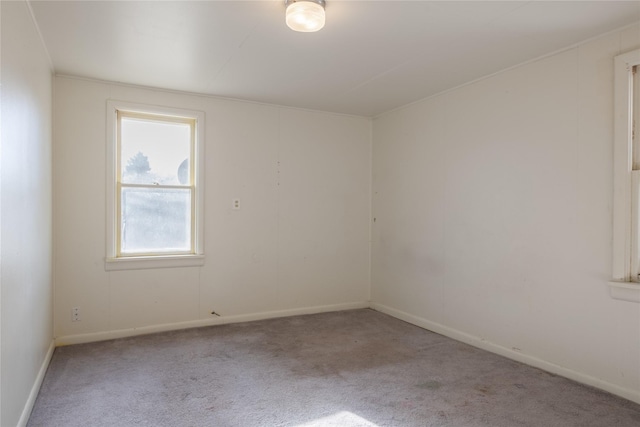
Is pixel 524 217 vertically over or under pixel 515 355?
over

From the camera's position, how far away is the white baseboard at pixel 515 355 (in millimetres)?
2521

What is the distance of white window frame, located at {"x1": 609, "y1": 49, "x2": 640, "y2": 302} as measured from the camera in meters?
2.46

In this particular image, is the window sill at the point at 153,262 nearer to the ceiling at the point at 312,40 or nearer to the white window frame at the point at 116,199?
the white window frame at the point at 116,199

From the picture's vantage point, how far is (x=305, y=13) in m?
2.14

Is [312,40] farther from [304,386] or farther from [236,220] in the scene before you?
[304,386]

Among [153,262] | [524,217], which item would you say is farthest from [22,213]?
[524,217]

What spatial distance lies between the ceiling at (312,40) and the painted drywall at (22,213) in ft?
1.20

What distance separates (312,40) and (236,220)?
214 cm

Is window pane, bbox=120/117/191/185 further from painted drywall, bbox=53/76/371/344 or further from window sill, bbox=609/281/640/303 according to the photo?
window sill, bbox=609/281/640/303

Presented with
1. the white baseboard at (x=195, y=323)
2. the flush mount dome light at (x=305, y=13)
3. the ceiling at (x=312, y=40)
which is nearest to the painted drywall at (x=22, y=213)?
the ceiling at (x=312, y=40)

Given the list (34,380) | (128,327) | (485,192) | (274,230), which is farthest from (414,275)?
(34,380)

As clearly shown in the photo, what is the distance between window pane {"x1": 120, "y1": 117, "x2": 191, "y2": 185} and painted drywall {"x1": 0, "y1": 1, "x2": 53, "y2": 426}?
2.53 ft

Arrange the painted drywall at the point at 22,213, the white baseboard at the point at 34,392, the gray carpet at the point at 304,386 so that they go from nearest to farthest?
the painted drywall at the point at 22,213 < the white baseboard at the point at 34,392 < the gray carpet at the point at 304,386

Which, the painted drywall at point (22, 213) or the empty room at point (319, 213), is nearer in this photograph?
the painted drywall at point (22, 213)
